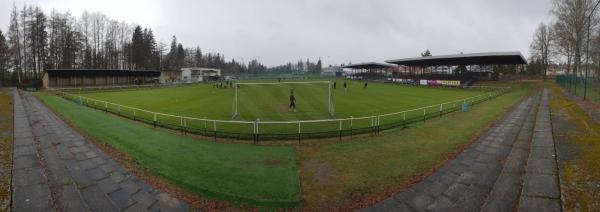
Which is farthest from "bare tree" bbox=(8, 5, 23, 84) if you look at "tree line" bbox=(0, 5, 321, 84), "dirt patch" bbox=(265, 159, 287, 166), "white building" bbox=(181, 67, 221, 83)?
"dirt patch" bbox=(265, 159, 287, 166)

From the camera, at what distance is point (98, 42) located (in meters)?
73.1

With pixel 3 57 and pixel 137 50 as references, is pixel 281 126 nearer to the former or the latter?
pixel 3 57

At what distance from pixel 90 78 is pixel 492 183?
6392 cm

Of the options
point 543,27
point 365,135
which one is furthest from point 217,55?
point 365,135

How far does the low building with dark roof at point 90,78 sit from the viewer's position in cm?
4894

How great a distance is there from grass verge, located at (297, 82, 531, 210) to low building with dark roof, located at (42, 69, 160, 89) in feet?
180

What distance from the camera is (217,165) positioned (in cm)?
915

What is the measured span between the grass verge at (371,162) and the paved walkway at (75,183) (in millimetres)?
3327

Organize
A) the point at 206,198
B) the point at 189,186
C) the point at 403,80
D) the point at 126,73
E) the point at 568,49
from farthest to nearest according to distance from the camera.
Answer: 1. the point at 403,80
2. the point at 126,73
3. the point at 568,49
4. the point at 189,186
5. the point at 206,198

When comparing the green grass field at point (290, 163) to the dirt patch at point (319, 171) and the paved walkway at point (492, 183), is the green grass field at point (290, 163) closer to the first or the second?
the dirt patch at point (319, 171)

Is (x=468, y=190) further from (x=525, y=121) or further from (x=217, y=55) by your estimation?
(x=217, y=55)

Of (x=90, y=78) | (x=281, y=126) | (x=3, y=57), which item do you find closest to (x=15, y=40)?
(x=3, y=57)

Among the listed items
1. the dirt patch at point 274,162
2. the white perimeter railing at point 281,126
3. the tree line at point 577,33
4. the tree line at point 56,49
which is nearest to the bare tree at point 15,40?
the tree line at point 56,49

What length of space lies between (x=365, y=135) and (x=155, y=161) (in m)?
8.81
